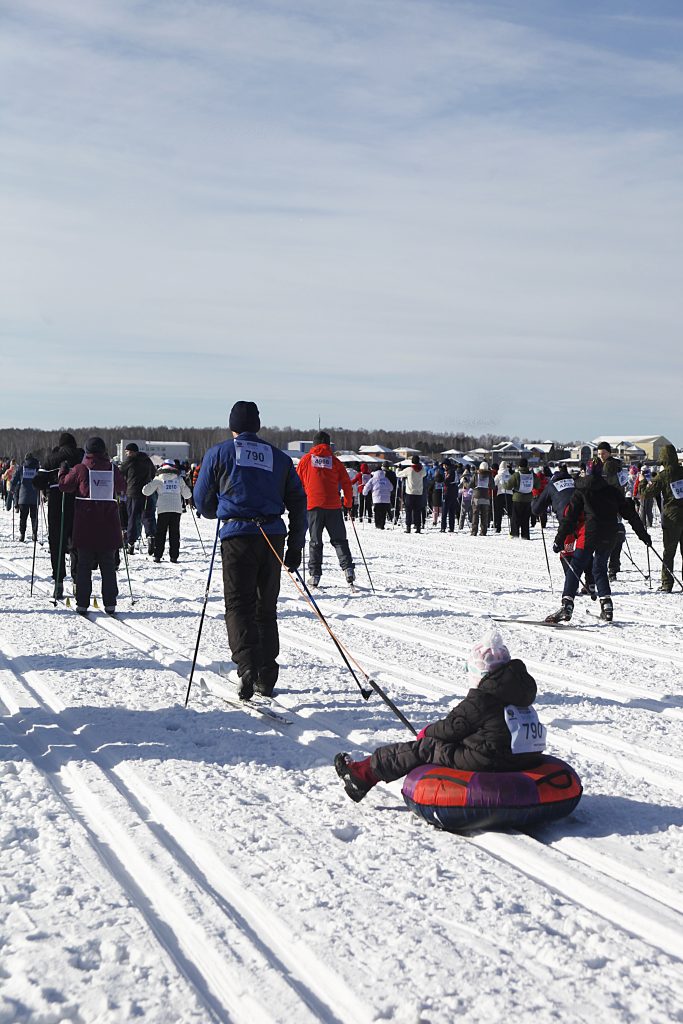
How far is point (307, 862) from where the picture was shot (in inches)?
133

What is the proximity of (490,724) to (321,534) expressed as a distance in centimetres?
713

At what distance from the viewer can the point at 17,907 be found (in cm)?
300

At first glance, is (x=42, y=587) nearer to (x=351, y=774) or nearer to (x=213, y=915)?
(x=351, y=774)

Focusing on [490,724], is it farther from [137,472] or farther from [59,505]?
[137,472]

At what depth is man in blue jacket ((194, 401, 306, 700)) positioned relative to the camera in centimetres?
552

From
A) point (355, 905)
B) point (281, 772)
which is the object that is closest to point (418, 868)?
point (355, 905)

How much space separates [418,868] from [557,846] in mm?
575

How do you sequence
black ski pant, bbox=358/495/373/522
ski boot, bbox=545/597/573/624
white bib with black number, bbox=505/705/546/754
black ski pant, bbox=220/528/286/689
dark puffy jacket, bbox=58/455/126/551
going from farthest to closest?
1. black ski pant, bbox=358/495/373/522
2. dark puffy jacket, bbox=58/455/126/551
3. ski boot, bbox=545/597/573/624
4. black ski pant, bbox=220/528/286/689
5. white bib with black number, bbox=505/705/546/754

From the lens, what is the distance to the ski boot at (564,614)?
27.8 ft

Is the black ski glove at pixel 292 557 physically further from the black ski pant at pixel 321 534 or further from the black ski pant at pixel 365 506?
the black ski pant at pixel 365 506

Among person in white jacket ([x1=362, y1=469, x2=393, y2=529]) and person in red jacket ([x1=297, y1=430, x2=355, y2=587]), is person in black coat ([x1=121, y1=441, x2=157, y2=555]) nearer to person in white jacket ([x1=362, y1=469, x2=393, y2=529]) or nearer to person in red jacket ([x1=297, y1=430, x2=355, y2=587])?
person in red jacket ([x1=297, y1=430, x2=355, y2=587])

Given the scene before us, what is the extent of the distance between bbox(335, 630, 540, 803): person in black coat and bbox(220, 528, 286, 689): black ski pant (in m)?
1.80

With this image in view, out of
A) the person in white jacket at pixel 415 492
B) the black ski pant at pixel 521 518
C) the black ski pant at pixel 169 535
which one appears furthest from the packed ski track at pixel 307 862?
the person in white jacket at pixel 415 492

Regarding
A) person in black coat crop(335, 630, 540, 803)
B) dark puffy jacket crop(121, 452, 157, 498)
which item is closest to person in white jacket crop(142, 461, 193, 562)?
dark puffy jacket crop(121, 452, 157, 498)
